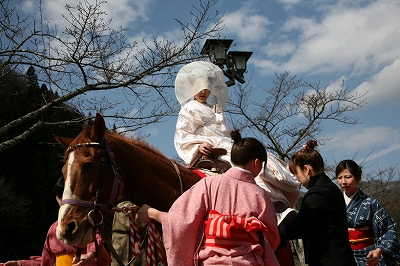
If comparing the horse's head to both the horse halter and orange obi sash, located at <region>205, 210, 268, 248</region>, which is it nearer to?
the horse halter

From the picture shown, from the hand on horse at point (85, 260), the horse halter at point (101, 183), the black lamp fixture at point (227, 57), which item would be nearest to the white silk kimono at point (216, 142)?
the horse halter at point (101, 183)

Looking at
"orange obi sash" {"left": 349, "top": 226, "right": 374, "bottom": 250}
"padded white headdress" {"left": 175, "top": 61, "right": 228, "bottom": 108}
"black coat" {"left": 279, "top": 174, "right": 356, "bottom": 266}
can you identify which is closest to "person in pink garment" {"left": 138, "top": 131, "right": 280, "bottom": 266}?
"black coat" {"left": 279, "top": 174, "right": 356, "bottom": 266}

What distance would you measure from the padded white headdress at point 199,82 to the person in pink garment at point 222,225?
2394 mm

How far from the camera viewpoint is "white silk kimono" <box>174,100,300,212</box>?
13.3 feet

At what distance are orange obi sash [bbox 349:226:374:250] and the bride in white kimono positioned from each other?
0.74 meters

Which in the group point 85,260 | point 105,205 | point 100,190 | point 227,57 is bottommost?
point 85,260

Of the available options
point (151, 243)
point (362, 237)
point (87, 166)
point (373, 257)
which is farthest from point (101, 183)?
point (362, 237)

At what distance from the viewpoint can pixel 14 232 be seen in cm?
1711

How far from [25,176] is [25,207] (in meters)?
2.23

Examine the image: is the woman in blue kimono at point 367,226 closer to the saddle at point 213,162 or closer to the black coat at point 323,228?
the black coat at point 323,228

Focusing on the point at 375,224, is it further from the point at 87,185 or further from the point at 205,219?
the point at 87,185

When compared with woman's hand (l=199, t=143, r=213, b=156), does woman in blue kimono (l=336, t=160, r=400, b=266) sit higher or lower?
lower

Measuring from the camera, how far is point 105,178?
10.2 feet

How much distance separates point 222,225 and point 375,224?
8.26ft
